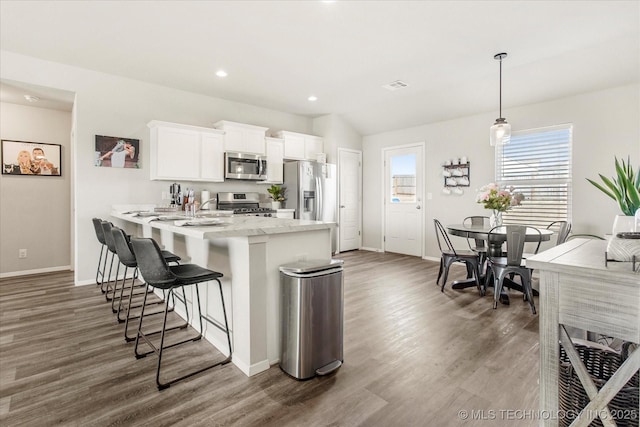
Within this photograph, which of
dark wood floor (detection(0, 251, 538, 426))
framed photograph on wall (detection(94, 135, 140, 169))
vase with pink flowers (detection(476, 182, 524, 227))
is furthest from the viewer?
framed photograph on wall (detection(94, 135, 140, 169))

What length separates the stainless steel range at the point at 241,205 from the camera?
5.12m

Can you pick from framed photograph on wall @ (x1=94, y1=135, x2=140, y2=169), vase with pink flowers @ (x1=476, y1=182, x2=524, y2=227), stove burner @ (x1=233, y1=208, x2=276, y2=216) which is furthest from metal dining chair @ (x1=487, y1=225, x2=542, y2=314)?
framed photograph on wall @ (x1=94, y1=135, x2=140, y2=169)

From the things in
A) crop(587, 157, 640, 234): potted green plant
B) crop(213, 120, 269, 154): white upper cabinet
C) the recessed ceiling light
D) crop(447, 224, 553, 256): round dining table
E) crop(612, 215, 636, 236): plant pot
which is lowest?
crop(447, 224, 553, 256): round dining table

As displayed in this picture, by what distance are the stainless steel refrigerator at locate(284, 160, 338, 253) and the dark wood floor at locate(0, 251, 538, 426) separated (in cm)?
286

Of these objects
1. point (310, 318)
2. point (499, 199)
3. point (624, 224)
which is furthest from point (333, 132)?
point (624, 224)

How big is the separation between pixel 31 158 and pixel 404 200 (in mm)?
6221

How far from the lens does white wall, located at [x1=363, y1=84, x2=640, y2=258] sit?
13.2 ft

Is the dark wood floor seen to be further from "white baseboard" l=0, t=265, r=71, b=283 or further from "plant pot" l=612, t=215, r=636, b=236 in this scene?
"white baseboard" l=0, t=265, r=71, b=283

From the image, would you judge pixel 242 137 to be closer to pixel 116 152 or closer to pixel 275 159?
pixel 275 159

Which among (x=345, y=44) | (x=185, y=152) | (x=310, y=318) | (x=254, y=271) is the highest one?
(x=345, y=44)

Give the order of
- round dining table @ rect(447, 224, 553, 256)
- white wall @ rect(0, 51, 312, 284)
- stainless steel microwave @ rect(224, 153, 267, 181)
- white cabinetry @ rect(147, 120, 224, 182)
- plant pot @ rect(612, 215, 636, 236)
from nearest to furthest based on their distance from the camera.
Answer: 1. plant pot @ rect(612, 215, 636, 236)
2. round dining table @ rect(447, 224, 553, 256)
3. white wall @ rect(0, 51, 312, 284)
4. white cabinetry @ rect(147, 120, 224, 182)
5. stainless steel microwave @ rect(224, 153, 267, 181)

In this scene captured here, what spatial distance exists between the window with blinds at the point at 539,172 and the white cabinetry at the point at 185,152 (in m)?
4.43

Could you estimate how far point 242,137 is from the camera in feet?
17.3

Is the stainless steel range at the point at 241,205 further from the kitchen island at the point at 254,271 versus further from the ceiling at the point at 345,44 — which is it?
the kitchen island at the point at 254,271
